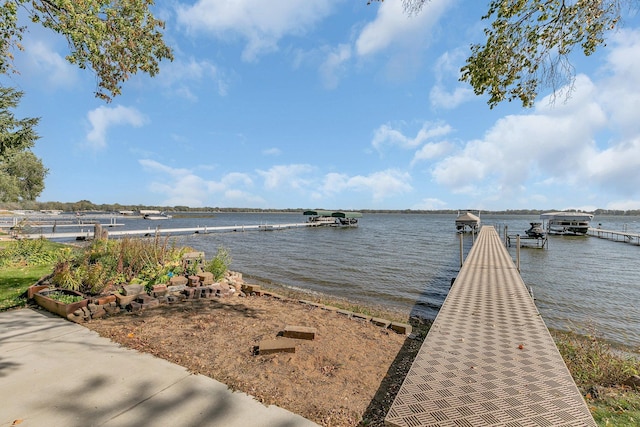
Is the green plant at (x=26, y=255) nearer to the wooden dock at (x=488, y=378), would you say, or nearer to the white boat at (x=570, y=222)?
the wooden dock at (x=488, y=378)

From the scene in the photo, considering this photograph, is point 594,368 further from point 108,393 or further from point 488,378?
point 108,393

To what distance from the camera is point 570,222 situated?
42219 millimetres

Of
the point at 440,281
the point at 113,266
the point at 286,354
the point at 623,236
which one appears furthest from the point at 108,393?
the point at 623,236

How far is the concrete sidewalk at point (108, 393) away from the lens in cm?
274

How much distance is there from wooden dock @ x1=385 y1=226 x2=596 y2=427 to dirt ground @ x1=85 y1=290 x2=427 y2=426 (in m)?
0.44

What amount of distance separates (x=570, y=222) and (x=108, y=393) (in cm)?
5522

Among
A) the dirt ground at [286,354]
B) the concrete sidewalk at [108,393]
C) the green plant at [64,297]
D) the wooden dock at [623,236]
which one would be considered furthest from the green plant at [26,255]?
the wooden dock at [623,236]

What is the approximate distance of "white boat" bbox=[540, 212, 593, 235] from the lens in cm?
4107

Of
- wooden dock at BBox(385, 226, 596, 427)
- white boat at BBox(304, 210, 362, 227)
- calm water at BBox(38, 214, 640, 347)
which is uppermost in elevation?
white boat at BBox(304, 210, 362, 227)

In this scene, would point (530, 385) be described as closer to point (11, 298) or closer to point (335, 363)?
point (335, 363)

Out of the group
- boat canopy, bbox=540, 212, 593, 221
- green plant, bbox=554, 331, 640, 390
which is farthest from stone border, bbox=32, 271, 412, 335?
boat canopy, bbox=540, 212, 593, 221

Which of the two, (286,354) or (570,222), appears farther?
(570,222)

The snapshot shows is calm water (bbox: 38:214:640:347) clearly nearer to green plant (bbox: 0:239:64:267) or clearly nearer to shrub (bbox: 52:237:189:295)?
shrub (bbox: 52:237:189:295)

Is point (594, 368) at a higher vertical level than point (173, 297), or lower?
lower
